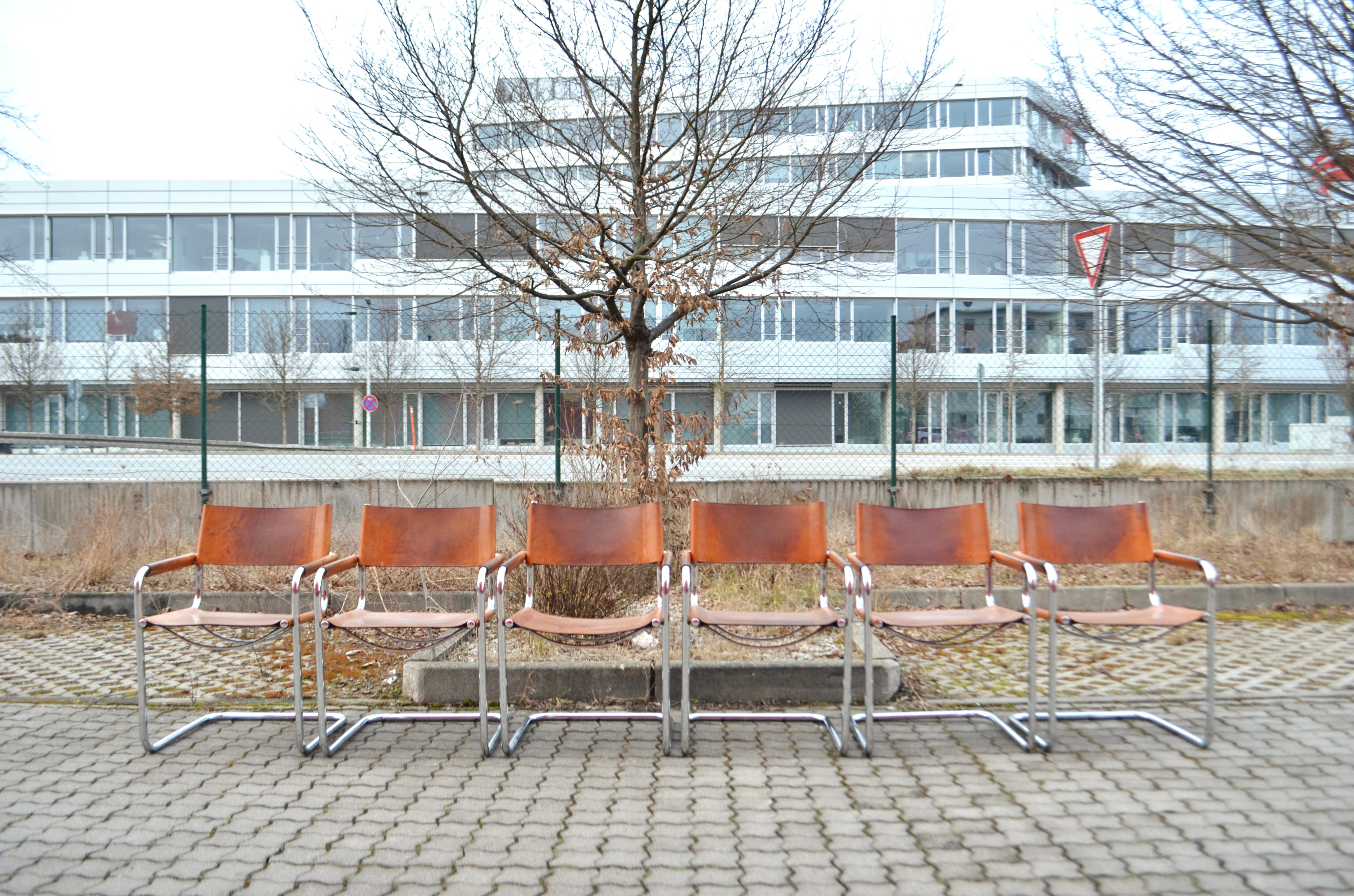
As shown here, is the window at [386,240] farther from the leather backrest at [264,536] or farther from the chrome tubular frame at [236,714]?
the chrome tubular frame at [236,714]

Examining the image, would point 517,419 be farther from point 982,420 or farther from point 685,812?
point 685,812

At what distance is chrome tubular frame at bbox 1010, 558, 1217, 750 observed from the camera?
3760mm

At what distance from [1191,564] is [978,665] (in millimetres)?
1435

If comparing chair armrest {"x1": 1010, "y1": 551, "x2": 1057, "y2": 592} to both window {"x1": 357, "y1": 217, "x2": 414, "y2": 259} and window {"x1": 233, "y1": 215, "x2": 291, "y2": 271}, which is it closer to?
window {"x1": 357, "y1": 217, "x2": 414, "y2": 259}

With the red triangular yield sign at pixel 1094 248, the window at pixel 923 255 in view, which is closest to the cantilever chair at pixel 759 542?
the red triangular yield sign at pixel 1094 248

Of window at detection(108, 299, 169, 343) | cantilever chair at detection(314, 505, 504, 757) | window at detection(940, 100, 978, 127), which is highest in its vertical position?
window at detection(940, 100, 978, 127)

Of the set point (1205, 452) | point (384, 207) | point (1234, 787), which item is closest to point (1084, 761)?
point (1234, 787)

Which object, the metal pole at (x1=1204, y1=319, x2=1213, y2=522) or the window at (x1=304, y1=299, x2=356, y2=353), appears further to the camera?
the window at (x1=304, y1=299, x2=356, y2=353)

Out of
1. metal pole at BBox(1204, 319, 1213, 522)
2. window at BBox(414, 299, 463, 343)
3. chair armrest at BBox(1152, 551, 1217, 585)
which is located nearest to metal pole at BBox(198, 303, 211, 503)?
window at BBox(414, 299, 463, 343)

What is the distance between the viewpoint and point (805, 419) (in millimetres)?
8000

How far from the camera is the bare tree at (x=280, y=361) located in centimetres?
989

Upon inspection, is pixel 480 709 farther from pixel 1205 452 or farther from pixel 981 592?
pixel 1205 452

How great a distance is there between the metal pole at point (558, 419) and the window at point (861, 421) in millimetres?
2623

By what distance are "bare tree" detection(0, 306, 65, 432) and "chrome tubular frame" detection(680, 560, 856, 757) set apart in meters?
7.75
